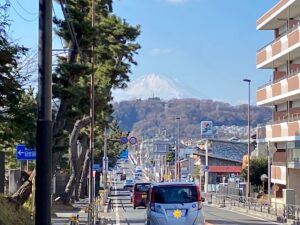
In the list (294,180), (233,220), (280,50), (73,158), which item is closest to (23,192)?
(233,220)

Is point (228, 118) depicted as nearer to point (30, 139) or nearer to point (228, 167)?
point (228, 167)

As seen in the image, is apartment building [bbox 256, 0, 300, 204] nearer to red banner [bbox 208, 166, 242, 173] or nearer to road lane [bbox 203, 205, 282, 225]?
road lane [bbox 203, 205, 282, 225]

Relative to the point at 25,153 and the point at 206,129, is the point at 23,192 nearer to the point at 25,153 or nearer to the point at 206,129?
the point at 25,153


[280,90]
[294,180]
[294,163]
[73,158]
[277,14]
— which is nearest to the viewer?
[73,158]

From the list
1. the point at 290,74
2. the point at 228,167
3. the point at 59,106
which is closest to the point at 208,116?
the point at 228,167

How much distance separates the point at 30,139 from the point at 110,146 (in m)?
73.7

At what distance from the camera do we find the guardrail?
114 feet

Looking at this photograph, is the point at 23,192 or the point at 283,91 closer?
the point at 23,192

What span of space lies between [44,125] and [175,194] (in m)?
11.7

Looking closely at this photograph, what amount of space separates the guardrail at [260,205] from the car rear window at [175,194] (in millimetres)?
14350

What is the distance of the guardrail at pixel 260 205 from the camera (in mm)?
34750

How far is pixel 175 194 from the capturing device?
65.5 feet

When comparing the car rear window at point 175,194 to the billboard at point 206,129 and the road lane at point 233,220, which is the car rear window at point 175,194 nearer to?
the road lane at point 233,220

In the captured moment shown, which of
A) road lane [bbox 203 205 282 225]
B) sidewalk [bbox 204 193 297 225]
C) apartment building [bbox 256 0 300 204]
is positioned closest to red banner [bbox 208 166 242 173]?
sidewalk [bbox 204 193 297 225]
